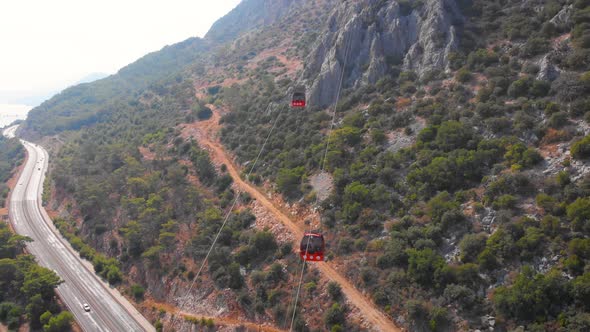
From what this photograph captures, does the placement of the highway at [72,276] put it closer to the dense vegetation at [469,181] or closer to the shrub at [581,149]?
the dense vegetation at [469,181]

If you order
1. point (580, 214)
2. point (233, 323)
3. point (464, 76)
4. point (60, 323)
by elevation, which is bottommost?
point (233, 323)

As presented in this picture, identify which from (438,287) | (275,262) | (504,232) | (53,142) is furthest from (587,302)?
(53,142)

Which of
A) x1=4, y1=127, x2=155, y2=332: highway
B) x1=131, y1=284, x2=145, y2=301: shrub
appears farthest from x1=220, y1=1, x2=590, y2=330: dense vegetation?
x1=4, y1=127, x2=155, y2=332: highway

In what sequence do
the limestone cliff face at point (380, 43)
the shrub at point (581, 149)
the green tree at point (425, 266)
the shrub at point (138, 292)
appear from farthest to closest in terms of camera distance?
the limestone cliff face at point (380, 43) < the shrub at point (138, 292) < the shrub at point (581, 149) < the green tree at point (425, 266)

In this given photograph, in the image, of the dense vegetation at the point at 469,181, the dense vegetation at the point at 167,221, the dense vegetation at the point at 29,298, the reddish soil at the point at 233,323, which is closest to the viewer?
the dense vegetation at the point at 469,181

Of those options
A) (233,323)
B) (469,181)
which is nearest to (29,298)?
(233,323)

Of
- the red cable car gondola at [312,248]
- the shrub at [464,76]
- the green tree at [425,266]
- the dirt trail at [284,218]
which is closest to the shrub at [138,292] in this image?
the dirt trail at [284,218]

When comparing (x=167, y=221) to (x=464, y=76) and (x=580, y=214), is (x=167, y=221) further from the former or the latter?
(x=580, y=214)
